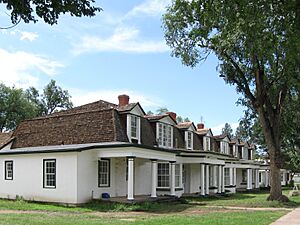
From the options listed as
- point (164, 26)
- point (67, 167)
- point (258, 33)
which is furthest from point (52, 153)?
point (258, 33)

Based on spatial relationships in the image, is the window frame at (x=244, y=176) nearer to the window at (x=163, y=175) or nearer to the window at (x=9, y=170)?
the window at (x=163, y=175)

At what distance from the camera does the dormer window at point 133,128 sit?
26234 millimetres

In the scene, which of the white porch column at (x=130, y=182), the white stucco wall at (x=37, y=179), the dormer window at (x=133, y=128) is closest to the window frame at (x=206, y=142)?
the dormer window at (x=133, y=128)

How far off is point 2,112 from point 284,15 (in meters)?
52.2

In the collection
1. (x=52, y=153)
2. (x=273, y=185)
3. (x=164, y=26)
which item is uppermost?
(x=164, y=26)

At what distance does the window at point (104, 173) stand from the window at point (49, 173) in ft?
8.41

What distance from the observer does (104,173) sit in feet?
80.7

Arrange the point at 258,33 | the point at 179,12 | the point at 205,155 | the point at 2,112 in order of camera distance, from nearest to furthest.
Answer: the point at 258,33 < the point at 179,12 < the point at 205,155 < the point at 2,112

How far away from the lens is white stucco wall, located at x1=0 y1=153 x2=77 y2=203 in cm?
2259

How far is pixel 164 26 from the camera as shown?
A: 26.4 metres

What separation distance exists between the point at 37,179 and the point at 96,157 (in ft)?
12.4

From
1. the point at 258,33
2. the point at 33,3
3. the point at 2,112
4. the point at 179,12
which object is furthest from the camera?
the point at 2,112

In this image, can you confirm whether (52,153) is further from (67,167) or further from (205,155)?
(205,155)

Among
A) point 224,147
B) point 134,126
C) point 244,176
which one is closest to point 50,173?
point 134,126
